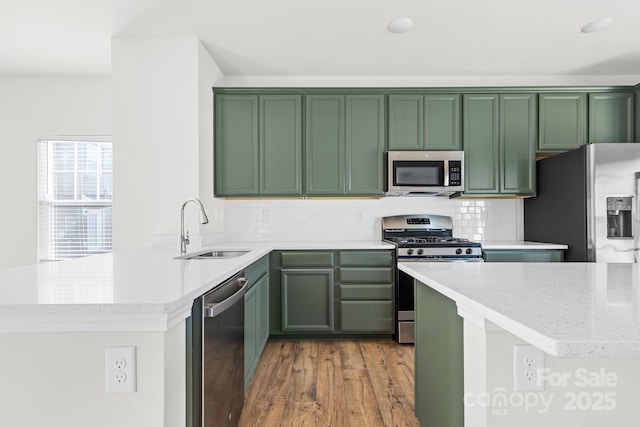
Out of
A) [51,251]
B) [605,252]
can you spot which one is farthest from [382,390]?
[51,251]

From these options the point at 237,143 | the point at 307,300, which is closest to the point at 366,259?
the point at 307,300

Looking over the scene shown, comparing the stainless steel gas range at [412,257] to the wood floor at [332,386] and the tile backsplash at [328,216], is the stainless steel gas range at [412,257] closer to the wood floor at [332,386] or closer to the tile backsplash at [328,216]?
the wood floor at [332,386]

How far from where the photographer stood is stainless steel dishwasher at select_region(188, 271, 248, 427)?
134cm

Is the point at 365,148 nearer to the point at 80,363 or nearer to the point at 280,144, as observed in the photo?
the point at 280,144

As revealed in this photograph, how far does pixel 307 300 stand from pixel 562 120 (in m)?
3.13

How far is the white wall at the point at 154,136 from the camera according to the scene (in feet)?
10.6

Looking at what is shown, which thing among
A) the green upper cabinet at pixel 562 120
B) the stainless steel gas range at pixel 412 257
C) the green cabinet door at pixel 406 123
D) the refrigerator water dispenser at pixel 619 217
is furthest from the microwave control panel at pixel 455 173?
the refrigerator water dispenser at pixel 619 217

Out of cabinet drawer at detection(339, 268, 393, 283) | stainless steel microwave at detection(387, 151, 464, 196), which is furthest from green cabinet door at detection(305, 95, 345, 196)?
cabinet drawer at detection(339, 268, 393, 283)

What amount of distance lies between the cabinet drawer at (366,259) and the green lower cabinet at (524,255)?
92cm

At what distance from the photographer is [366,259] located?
3.52 metres

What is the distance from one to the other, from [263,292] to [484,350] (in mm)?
2286

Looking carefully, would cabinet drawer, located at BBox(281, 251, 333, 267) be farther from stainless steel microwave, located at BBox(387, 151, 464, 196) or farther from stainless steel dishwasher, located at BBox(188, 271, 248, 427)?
stainless steel dishwasher, located at BBox(188, 271, 248, 427)

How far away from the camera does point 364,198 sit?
3.92m

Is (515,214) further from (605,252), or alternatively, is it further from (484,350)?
(484,350)
